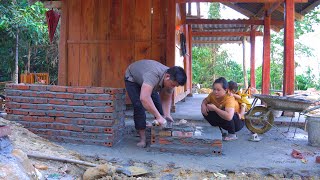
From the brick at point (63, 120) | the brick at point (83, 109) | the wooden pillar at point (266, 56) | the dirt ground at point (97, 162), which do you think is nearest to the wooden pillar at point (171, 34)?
the brick at point (83, 109)

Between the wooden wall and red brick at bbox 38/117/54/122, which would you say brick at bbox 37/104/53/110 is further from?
the wooden wall

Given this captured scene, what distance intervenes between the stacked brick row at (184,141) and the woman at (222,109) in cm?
58

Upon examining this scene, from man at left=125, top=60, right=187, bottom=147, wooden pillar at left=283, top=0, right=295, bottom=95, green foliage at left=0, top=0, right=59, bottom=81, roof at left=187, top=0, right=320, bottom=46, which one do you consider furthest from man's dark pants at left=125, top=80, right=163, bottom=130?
green foliage at left=0, top=0, right=59, bottom=81

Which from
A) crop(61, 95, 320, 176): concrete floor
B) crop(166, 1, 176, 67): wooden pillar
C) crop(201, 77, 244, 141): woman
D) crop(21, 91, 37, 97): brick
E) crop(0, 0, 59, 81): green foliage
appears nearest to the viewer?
crop(61, 95, 320, 176): concrete floor

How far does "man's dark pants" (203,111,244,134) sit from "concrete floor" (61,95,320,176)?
0.71ft

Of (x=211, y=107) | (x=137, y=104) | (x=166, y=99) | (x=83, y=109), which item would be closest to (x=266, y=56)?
(x=211, y=107)

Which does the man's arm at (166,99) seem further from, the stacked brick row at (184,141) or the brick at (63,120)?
the brick at (63,120)

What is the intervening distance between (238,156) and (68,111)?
233cm

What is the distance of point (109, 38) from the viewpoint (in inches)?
274

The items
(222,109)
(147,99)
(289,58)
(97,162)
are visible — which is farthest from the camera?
(289,58)

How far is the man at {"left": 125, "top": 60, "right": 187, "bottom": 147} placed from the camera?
13.5 ft

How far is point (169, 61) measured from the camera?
6.66 metres

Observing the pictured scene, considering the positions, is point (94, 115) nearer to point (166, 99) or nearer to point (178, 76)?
point (166, 99)

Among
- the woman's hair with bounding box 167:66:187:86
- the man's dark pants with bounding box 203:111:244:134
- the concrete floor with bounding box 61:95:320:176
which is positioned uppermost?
the woman's hair with bounding box 167:66:187:86
